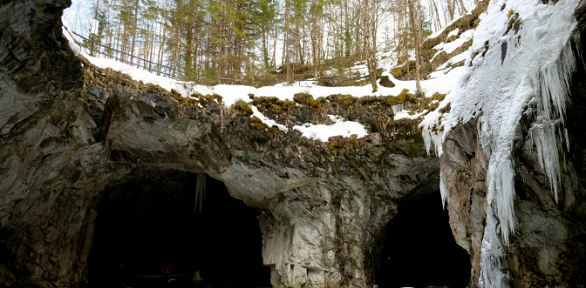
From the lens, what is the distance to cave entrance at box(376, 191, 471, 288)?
19.6 m

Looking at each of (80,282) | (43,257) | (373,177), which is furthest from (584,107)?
(80,282)

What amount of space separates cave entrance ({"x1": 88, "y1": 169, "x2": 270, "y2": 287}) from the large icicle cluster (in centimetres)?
1397

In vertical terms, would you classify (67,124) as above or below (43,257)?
above

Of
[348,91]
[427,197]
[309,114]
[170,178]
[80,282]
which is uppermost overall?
[348,91]

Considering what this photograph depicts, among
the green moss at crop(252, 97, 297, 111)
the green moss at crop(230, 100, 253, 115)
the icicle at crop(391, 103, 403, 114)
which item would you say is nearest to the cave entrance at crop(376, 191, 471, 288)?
the icicle at crop(391, 103, 403, 114)

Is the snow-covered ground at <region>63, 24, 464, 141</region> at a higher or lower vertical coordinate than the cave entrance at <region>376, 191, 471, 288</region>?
higher

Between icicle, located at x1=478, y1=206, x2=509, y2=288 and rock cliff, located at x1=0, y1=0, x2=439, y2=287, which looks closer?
icicle, located at x1=478, y1=206, x2=509, y2=288

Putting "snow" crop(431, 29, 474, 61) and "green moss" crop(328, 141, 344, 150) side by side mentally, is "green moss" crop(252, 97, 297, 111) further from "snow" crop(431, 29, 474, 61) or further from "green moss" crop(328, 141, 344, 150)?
"snow" crop(431, 29, 474, 61)

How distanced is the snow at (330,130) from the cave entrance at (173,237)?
8.40 metres

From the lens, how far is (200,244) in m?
23.0

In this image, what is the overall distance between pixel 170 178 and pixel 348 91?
1092cm

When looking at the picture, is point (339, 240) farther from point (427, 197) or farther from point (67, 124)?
point (67, 124)

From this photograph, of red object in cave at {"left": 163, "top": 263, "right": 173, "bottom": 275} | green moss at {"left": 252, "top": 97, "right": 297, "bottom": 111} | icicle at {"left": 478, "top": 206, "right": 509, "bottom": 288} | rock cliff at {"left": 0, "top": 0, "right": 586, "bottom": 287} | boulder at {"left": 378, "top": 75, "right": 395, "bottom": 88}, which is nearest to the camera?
icicle at {"left": 478, "top": 206, "right": 509, "bottom": 288}

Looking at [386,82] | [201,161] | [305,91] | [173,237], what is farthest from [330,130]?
[173,237]
